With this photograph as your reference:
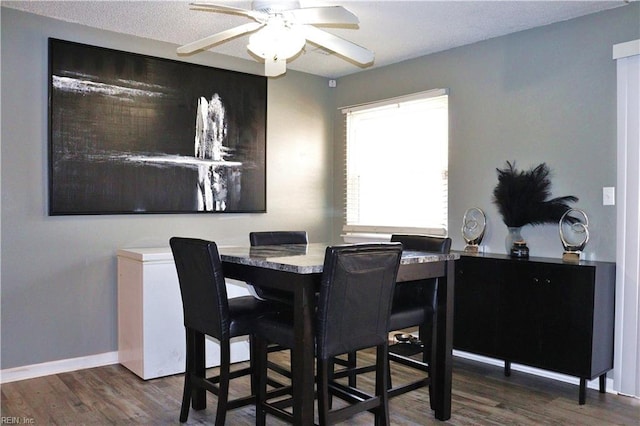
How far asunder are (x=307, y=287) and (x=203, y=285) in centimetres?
59

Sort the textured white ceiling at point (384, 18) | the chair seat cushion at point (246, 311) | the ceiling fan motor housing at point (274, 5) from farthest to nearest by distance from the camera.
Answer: the textured white ceiling at point (384, 18)
the ceiling fan motor housing at point (274, 5)
the chair seat cushion at point (246, 311)

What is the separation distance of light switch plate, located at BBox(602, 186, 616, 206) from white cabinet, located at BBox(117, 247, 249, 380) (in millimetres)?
2825

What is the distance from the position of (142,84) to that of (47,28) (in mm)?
708

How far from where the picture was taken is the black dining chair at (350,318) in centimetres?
225

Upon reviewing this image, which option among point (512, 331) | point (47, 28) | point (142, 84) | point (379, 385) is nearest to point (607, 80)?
point (512, 331)

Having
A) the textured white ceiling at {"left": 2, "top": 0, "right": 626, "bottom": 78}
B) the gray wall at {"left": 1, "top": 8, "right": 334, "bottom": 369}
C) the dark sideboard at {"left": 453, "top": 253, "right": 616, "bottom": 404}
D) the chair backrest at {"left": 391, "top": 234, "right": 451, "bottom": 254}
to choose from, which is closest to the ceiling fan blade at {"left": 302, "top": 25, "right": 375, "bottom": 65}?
the textured white ceiling at {"left": 2, "top": 0, "right": 626, "bottom": 78}

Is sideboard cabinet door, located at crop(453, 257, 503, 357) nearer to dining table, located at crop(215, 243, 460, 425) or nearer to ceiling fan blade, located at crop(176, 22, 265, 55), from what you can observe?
dining table, located at crop(215, 243, 460, 425)

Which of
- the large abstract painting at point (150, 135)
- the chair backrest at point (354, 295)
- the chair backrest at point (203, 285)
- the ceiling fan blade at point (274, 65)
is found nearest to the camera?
the chair backrest at point (354, 295)

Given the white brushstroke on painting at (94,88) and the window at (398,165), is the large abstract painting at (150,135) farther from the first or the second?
the window at (398,165)

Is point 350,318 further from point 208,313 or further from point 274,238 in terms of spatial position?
point 274,238

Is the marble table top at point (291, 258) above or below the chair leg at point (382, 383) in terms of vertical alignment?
above

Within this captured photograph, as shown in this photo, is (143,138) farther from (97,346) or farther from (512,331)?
(512,331)

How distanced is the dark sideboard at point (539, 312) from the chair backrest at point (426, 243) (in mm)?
563

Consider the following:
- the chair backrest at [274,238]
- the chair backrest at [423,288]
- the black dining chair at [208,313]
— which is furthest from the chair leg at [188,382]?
the chair backrest at [423,288]
